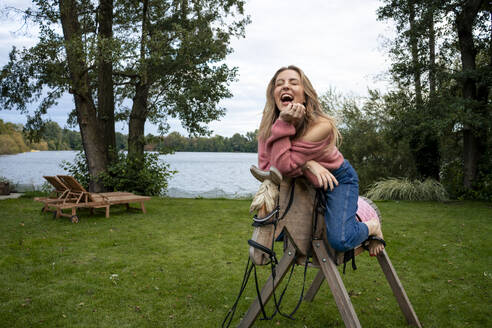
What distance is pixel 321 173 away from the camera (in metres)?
2.48

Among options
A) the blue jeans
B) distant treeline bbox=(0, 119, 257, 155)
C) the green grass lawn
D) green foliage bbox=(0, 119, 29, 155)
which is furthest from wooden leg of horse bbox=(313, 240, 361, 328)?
green foliage bbox=(0, 119, 29, 155)

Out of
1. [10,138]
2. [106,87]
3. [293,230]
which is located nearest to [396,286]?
[293,230]

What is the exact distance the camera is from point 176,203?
472 inches

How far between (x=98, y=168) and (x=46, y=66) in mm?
3440

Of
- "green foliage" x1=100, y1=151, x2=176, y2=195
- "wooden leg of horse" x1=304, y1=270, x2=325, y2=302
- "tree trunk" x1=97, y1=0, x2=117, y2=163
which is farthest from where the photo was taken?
"green foliage" x1=100, y1=151, x2=176, y2=195

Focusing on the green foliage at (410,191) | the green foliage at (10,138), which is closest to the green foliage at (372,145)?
the green foliage at (410,191)

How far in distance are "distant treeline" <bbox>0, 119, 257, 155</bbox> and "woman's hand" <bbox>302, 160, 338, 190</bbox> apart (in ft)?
11.6

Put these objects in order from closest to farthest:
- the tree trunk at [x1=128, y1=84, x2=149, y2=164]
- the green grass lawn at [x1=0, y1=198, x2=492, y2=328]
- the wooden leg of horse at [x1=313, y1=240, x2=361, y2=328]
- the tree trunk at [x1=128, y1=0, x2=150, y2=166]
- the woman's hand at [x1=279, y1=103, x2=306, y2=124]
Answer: the woman's hand at [x1=279, y1=103, x2=306, y2=124]
the wooden leg of horse at [x1=313, y1=240, x2=361, y2=328]
the green grass lawn at [x1=0, y1=198, x2=492, y2=328]
the tree trunk at [x1=128, y1=0, x2=150, y2=166]
the tree trunk at [x1=128, y1=84, x2=149, y2=164]

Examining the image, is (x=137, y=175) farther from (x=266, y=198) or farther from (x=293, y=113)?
(x=293, y=113)

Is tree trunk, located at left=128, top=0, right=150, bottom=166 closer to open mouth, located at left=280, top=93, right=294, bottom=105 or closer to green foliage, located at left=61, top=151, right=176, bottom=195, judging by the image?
green foliage, located at left=61, top=151, right=176, bottom=195

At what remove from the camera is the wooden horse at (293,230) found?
248cm

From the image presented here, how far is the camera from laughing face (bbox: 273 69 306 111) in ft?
8.70

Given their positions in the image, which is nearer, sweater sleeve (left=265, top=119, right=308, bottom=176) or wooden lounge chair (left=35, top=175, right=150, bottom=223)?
sweater sleeve (left=265, top=119, right=308, bottom=176)

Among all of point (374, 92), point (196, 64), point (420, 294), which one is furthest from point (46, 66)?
point (374, 92)
